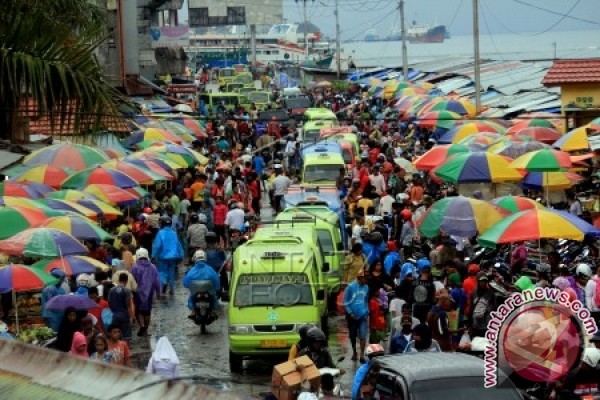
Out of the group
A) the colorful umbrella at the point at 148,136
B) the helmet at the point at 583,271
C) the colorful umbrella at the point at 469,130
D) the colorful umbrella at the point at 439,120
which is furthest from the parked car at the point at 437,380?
the colorful umbrella at the point at 439,120

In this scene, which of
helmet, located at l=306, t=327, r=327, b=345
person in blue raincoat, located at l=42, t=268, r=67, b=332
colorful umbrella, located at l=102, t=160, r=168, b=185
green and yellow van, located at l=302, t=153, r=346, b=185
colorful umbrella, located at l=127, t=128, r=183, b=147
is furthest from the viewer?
colorful umbrella, located at l=127, t=128, r=183, b=147

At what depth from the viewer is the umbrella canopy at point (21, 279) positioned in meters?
17.4

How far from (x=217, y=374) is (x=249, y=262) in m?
1.72

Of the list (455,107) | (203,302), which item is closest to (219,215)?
(203,302)

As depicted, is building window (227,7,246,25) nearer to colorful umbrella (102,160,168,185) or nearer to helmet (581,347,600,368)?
colorful umbrella (102,160,168,185)

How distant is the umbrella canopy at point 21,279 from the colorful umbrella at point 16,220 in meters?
1.66

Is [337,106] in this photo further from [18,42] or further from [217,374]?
[18,42]

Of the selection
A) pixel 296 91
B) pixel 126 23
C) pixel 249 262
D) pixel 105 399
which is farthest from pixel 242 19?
pixel 105 399

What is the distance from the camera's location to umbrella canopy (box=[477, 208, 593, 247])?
19859mm

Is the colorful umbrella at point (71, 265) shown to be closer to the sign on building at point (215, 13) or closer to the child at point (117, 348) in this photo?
the child at point (117, 348)

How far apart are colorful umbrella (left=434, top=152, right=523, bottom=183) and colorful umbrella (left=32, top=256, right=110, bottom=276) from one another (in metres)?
8.22

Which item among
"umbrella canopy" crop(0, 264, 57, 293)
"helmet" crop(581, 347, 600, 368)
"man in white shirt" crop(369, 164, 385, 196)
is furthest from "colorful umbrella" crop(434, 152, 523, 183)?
"helmet" crop(581, 347, 600, 368)

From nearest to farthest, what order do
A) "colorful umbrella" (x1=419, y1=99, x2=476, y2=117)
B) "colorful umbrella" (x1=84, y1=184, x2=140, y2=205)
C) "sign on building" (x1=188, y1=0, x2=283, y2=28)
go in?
1. "colorful umbrella" (x1=84, y1=184, x2=140, y2=205)
2. "colorful umbrella" (x1=419, y1=99, x2=476, y2=117)
3. "sign on building" (x1=188, y1=0, x2=283, y2=28)

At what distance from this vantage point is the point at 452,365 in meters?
12.2
